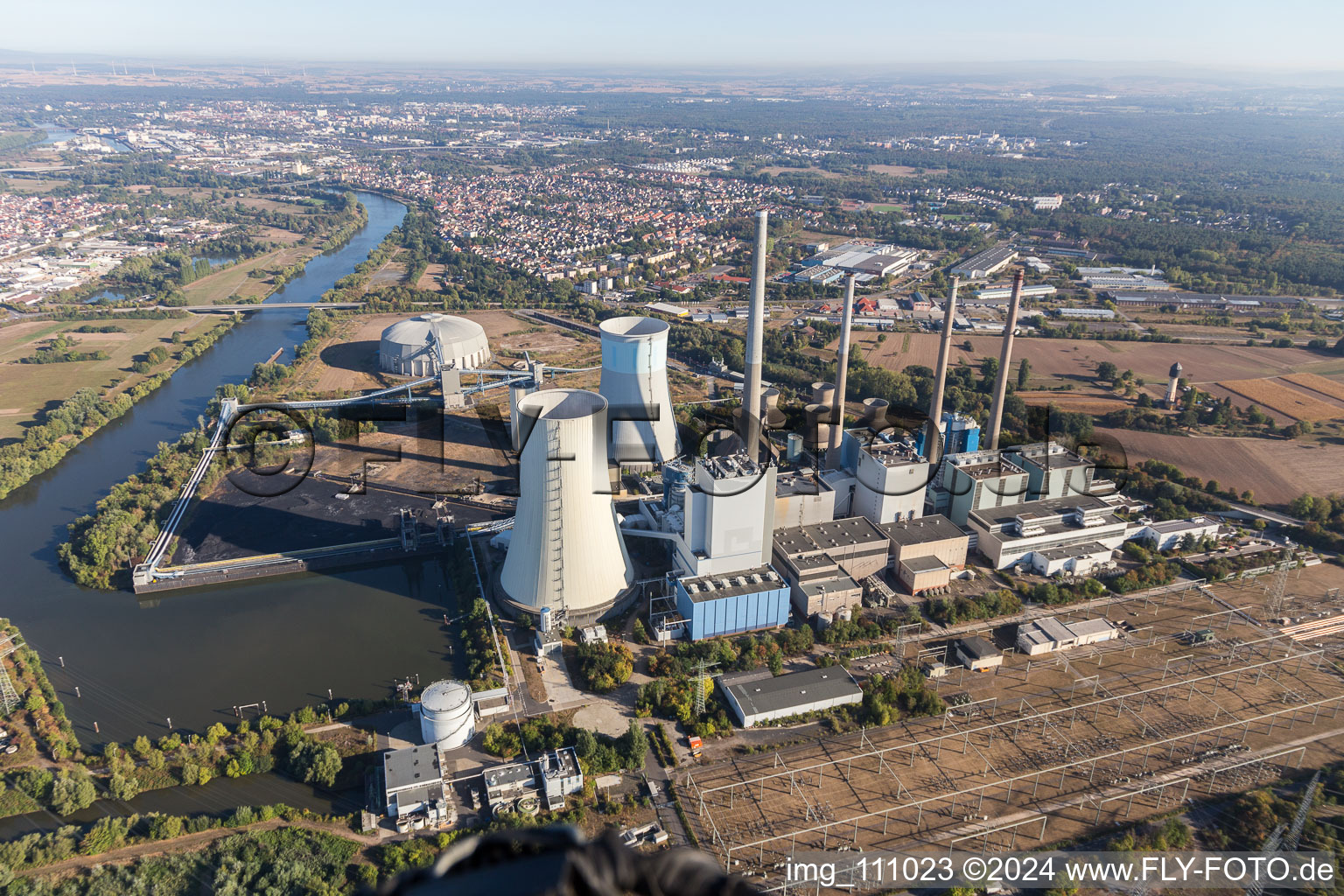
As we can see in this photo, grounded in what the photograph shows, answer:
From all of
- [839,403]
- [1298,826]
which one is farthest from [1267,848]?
[839,403]

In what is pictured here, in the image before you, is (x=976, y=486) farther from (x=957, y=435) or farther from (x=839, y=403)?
(x=839, y=403)

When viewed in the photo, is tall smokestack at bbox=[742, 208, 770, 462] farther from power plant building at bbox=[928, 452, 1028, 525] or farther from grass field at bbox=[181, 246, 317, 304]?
grass field at bbox=[181, 246, 317, 304]

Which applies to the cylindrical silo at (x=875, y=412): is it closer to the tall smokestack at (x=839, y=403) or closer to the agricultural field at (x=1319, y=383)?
the tall smokestack at (x=839, y=403)

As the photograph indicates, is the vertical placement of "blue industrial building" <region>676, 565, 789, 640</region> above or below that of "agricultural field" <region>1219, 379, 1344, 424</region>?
below

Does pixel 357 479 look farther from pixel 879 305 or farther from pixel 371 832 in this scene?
pixel 879 305

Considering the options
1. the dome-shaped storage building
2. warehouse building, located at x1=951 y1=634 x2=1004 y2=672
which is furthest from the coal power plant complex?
the dome-shaped storage building

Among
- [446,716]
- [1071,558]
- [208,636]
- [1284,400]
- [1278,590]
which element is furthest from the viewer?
[1284,400]

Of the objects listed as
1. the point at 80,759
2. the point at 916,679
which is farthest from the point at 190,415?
the point at 916,679
